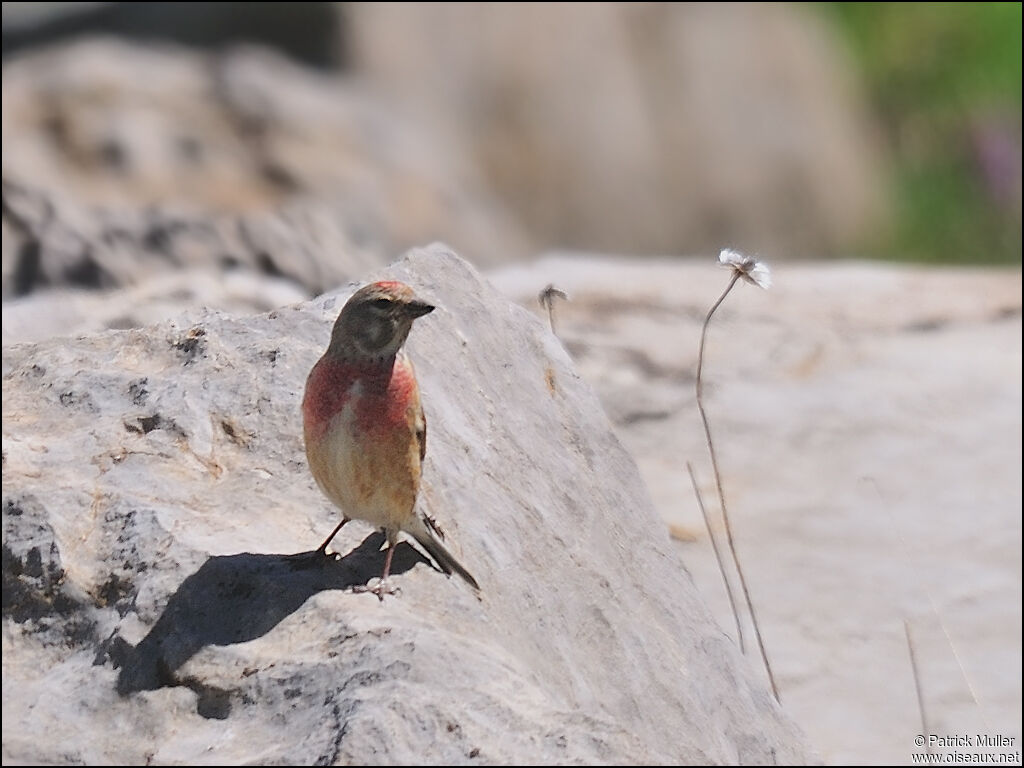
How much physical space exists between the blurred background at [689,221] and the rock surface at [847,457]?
0.05ft

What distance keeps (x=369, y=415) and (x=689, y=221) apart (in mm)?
8877

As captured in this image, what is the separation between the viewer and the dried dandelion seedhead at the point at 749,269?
13.5 feet

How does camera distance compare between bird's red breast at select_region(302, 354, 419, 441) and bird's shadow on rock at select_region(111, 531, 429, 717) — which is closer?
bird's shadow on rock at select_region(111, 531, 429, 717)

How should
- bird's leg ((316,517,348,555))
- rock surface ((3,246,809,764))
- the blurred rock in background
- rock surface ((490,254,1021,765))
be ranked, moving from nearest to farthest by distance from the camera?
1. rock surface ((3,246,809,764))
2. bird's leg ((316,517,348,555))
3. rock surface ((490,254,1021,765))
4. the blurred rock in background

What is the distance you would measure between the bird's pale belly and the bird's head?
0.43 ft

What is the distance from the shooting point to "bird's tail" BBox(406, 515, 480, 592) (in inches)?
140

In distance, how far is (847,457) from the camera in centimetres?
673

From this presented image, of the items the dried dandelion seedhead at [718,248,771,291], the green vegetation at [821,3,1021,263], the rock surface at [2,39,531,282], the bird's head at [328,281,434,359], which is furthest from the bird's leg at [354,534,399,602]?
the green vegetation at [821,3,1021,263]

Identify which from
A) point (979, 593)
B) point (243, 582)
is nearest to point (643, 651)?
point (243, 582)

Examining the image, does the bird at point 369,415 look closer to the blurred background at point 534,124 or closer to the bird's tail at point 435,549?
the bird's tail at point 435,549

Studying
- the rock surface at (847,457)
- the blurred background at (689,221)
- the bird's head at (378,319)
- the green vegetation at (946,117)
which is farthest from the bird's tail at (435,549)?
the green vegetation at (946,117)

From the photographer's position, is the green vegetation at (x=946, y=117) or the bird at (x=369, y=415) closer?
the bird at (x=369, y=415)

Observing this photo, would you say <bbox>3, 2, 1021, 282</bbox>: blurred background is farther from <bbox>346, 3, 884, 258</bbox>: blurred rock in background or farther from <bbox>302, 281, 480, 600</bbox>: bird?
<bbox>302, 281, 480, 600</bbox>: bird

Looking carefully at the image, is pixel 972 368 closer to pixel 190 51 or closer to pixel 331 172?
pixel 331 172
